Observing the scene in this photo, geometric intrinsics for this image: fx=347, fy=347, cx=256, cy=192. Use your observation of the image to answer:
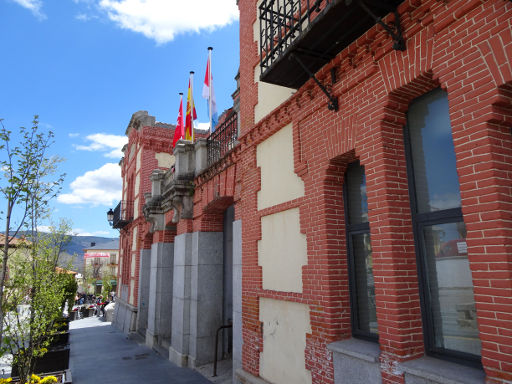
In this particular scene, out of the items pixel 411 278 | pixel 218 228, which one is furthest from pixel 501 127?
pixel 218 228

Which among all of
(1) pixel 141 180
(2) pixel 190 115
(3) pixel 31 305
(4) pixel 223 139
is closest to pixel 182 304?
(3) pixel 31 305

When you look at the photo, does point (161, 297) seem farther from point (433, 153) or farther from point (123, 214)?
point (433, 153)

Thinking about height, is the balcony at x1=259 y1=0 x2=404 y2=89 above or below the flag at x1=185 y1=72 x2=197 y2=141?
below

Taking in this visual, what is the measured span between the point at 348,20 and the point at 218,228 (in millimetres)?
7360

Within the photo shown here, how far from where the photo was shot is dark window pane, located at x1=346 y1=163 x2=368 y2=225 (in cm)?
501

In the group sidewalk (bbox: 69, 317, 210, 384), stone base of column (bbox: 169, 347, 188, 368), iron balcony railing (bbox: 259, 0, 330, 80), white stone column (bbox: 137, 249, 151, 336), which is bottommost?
sidewalk (bbox: 69, 317, 210, 384)

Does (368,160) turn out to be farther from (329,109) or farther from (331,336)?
(331,336)

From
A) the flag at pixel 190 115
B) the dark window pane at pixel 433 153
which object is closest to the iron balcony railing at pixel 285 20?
the dark window pane at pixel 433 153

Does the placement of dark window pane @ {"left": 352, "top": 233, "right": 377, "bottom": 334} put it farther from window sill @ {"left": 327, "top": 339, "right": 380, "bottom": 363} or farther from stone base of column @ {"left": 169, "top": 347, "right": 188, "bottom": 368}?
stone base of column @ {"left": 169, "top": 347, "right": 188, "bottom": 368}

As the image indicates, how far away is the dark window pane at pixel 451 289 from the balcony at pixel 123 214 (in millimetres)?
18692

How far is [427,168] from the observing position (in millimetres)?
4148

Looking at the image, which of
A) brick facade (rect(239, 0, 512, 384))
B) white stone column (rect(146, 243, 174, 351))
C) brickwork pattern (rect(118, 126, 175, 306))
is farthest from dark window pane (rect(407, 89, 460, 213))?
brickwork pattern (rect(118, 126, 175, 306))

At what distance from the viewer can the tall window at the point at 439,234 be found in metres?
3.62

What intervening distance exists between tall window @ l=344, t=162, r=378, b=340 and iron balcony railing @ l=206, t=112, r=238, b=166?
3966 millimetres
